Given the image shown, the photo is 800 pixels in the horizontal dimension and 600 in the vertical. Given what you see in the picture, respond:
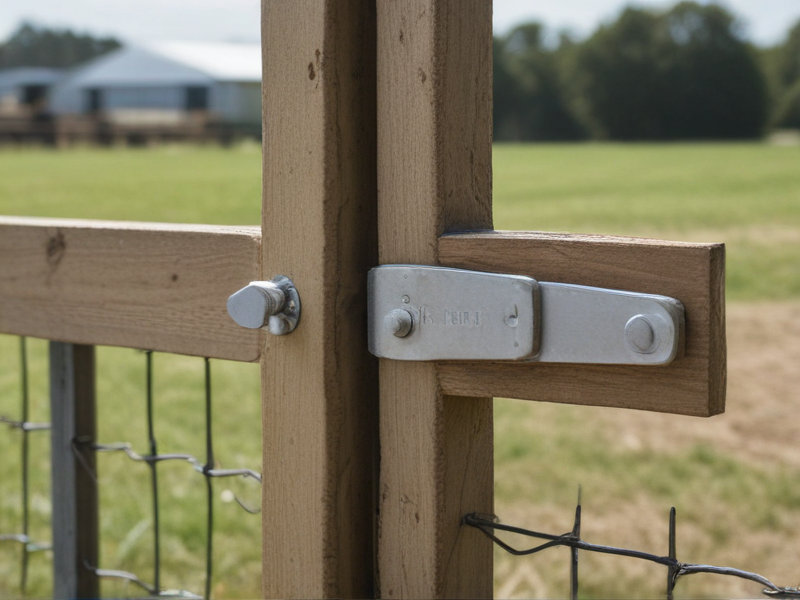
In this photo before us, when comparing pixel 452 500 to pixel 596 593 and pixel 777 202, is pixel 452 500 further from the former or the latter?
pixel 777 202

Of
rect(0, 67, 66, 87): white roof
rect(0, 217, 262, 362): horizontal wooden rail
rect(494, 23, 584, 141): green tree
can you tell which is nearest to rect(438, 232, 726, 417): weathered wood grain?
rect(0, 217, 262, 362): horizontal wooden rail

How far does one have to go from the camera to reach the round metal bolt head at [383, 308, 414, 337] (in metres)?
0.52

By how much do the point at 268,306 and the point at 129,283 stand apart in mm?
199

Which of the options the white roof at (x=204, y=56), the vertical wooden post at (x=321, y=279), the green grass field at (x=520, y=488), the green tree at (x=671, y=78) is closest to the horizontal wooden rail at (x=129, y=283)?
the vertical wooden post at (x=321, y=279)

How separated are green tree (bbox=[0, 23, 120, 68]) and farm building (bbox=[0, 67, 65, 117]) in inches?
15.8

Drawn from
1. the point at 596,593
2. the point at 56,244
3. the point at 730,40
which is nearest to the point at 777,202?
the point at 596,593

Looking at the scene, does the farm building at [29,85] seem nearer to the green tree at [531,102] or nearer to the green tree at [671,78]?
the green tree at [531,102]

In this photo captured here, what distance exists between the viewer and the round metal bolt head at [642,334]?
0.45 metres

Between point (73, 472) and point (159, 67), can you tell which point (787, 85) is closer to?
point (159, 67)

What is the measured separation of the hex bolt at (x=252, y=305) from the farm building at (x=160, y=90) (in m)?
→ 26.9

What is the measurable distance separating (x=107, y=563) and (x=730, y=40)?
146ft

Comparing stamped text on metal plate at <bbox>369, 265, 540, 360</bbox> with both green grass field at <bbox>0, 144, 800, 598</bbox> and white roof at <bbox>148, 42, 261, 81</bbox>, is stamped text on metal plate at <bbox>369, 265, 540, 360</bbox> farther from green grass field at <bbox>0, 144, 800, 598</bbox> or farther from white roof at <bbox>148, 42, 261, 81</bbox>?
white roof at <bbox>148, 42, 261, 81</bbox>

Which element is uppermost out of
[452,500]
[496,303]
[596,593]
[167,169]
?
[167,169]

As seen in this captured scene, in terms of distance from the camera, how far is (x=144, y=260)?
68 centimetres
